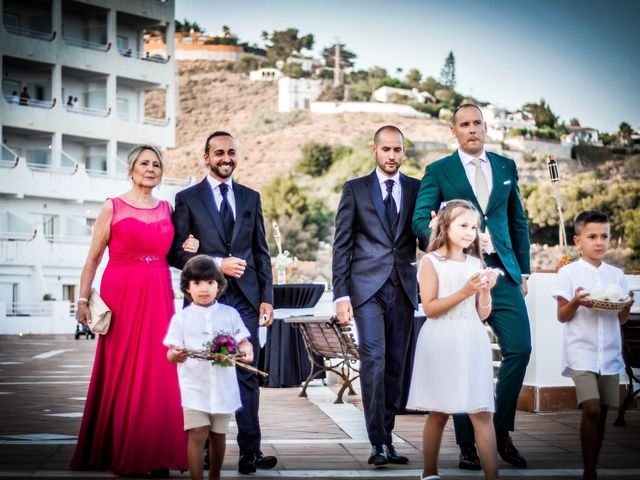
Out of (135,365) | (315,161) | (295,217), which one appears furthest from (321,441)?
(315,161)

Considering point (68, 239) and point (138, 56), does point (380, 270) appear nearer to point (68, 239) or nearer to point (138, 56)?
point (68, 239)

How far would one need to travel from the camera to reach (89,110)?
189ft

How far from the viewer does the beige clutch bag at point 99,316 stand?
22.7 ft

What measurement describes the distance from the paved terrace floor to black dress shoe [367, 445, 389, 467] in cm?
5

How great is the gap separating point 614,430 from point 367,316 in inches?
114

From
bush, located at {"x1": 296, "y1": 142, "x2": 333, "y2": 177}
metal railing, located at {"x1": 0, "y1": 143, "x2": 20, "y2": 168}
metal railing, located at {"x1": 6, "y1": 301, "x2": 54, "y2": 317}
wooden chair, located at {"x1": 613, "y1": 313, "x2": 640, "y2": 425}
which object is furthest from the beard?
bush, located at {"x1": 296, "y1": 142, "x2": 333, "y2": 177}

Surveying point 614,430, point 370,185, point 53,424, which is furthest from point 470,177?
point 53,424

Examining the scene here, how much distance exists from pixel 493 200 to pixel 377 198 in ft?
2.38

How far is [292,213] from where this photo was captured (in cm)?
12719

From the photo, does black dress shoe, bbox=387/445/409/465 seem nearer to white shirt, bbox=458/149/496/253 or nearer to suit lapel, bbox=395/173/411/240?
suit lapel, bbox=395/173/411/240

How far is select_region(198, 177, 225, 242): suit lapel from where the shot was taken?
23.0 ft

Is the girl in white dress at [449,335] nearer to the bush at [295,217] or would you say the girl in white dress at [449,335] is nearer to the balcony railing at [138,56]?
the balcony railing at [138,56]

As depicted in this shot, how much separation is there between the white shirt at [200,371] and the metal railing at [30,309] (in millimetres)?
43562

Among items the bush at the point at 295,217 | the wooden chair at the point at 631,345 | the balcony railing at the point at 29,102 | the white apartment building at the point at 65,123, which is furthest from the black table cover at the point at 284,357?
the bush at the point at 295,217
